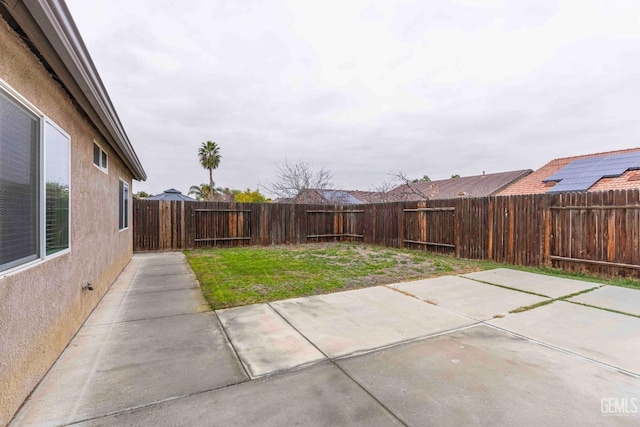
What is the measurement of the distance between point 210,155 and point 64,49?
103ft

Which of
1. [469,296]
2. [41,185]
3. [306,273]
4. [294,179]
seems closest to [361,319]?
[469,296]

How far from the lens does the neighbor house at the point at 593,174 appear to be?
10.9 metres

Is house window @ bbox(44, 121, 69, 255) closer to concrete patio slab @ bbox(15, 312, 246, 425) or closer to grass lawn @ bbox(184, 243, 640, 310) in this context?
concrete patio slab @ bbox(15, 312, 246, 425)

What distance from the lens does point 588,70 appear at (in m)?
9.09

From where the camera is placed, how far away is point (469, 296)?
4.52 m

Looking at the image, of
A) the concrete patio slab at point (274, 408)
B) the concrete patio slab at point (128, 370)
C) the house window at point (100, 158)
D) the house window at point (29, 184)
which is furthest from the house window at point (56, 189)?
the concrete patio slab at point (274, 408)

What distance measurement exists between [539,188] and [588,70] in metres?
6.18

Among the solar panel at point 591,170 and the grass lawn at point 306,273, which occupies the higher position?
the solar panel at point 591,170

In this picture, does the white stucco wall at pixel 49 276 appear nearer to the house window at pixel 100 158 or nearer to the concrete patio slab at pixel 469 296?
the house window at pixel 100 158

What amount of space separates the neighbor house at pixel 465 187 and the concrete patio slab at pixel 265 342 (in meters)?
17.6

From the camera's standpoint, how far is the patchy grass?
4.59 m

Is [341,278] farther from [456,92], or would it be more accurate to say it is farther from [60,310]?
[456,92]

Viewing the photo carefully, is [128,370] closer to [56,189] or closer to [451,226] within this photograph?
[56,189]

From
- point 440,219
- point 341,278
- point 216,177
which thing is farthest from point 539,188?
point 216,177
